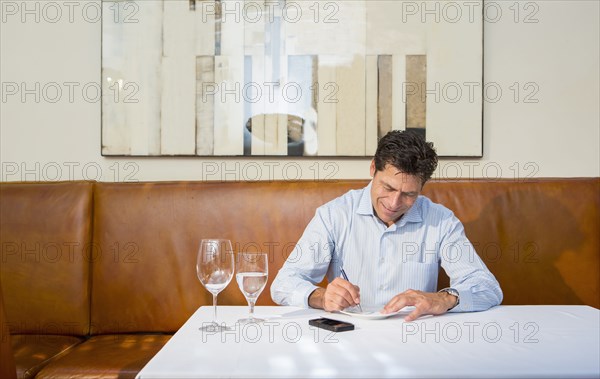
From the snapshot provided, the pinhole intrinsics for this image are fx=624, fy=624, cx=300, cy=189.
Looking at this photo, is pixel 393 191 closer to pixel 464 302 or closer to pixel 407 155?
pixel 407 155

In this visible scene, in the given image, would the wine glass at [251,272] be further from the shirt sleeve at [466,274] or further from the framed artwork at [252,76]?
the framed artwork at [252,76]

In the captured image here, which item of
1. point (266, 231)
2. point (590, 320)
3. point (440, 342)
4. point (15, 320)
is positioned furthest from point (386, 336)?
point (15, 320)

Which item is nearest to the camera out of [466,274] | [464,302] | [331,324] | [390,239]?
[331,324]

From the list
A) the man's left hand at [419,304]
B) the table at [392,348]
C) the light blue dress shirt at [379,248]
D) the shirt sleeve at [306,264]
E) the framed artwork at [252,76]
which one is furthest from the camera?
the framed artwork at [252,76]

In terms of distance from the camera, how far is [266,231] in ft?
7.80

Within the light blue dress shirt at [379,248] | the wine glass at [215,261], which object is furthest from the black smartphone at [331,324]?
the light blue dress shirt at [379,248]

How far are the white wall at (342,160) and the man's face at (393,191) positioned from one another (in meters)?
0.64

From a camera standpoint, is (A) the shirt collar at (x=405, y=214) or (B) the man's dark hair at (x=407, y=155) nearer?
(B) the man's dark hair at (x=407, y=155)

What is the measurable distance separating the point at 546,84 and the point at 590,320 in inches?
55.4

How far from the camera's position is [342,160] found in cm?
264

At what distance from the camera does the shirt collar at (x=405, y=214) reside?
2047 mm

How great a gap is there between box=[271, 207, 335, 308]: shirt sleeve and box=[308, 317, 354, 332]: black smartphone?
272mm

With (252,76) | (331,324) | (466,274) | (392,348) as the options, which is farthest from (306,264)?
(252,76)

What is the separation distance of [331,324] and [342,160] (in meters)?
1.34
